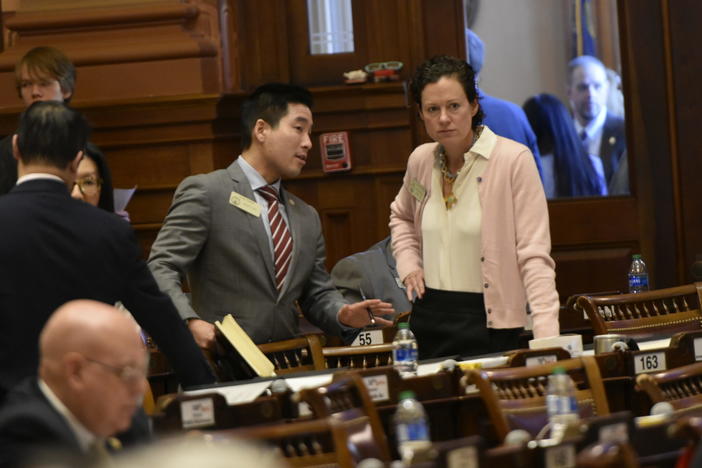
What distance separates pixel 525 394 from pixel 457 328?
83 cm

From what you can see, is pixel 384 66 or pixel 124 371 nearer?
pixel 124 371

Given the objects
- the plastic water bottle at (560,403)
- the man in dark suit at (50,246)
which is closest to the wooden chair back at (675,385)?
the plastic water bottle at (560,403)

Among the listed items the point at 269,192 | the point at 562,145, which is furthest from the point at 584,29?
the point at 269,192

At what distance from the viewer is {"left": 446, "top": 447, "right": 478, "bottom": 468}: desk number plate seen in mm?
2293

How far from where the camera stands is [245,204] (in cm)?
453

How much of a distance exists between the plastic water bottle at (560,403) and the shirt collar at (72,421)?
1.06 metres

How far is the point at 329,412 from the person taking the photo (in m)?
3.09

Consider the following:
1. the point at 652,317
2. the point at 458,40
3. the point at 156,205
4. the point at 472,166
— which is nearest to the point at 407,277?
the point at 472,166

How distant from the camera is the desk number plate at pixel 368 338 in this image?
474 cm

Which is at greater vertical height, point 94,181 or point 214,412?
point 94,181

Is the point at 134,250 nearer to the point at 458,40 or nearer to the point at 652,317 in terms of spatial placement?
the point at 652,317

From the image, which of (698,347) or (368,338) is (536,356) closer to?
(698,347)

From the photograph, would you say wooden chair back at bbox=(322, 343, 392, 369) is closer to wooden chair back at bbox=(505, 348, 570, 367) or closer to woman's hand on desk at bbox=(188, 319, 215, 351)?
woman's hand on desk at bbox=(188, 319, 215, 351)

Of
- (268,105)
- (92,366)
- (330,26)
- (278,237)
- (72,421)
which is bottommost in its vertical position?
(72,421)
